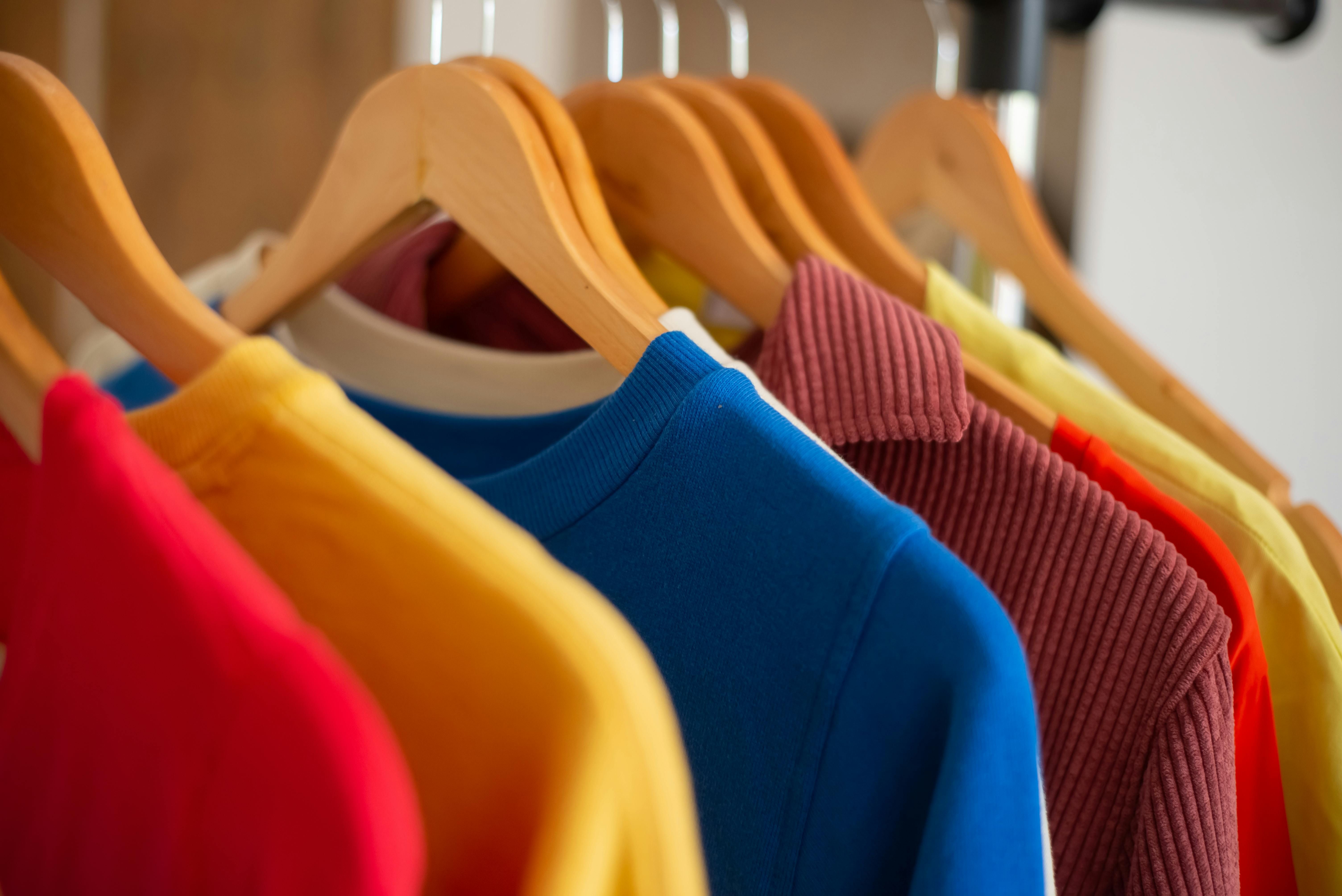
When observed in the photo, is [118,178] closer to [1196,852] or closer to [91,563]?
[91,563]

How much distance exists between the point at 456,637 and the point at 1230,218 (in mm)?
1605

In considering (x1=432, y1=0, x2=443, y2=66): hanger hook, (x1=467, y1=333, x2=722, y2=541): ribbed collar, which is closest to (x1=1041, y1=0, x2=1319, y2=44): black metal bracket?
(x1=432, y1=0, x2=443, y2=66): hanger hook

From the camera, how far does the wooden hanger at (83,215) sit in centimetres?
39

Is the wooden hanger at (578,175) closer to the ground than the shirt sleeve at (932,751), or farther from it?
farther from it

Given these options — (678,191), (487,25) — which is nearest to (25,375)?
(678,191)

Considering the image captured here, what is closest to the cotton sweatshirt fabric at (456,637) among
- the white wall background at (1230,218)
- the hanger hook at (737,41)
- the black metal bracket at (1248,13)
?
the hanger hook at (737,41)

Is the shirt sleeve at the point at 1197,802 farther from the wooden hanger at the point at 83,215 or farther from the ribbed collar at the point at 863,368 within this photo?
the wooden hanger at the point at 83,215

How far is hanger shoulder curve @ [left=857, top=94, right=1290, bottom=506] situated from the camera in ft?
2.00

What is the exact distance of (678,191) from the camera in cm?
55

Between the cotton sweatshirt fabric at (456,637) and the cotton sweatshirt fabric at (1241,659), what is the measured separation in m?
0.28

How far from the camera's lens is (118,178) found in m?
0.41

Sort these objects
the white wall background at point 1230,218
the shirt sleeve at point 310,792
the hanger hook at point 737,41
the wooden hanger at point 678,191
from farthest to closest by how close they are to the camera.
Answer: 1. the white wall background at point 1230,218
2. the hanger hook at point 737,41
3. the wooden hanger at point 678,191
4. the shirt sleeve at point 310,792

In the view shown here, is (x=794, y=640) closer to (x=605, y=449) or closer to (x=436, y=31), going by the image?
(x=605, y=449)

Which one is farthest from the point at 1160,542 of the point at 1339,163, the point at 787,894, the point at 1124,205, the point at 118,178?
the point at 1339,163
